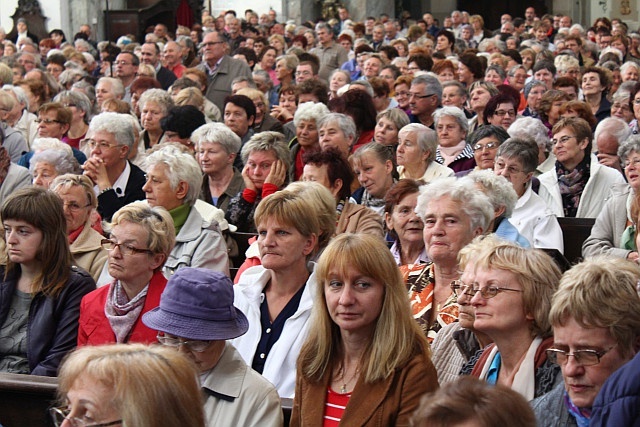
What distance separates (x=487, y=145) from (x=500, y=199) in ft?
→ 6.96

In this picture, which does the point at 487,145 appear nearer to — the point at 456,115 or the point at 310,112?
the point at 456,115

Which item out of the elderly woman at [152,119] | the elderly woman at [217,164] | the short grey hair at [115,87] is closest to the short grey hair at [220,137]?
the elderly woman at [217,164]

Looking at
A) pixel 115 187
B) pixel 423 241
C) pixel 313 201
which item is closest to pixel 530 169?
pixel 423 241

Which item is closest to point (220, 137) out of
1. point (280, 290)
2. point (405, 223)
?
point (405, 223)

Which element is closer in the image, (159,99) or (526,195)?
(526,195)

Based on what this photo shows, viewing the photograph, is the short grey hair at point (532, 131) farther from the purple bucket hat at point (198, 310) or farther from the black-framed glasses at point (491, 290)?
the purple bucket hat at point (198, 310)

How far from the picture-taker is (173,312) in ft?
13.0

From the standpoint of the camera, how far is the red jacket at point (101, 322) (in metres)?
4.85

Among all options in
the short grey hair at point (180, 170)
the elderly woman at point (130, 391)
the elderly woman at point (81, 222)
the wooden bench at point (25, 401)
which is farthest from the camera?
the short grey hair at point (180, 170)

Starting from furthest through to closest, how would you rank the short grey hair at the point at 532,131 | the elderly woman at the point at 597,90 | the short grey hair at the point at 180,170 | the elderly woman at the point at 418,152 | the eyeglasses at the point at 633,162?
1. the elderly woman at the point at 597,90
2. the short grey hair at the point at 532,131
3. the elderly woman at the point at 418,152
4. the eyeglasses at the point at 633,162
5. the short grey hair at the point at 180,170

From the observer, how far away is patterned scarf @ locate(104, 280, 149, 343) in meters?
4.86

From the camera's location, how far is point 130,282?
5012mm

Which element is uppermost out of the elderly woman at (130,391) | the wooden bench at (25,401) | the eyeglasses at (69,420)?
the elderly woman at (130,391)

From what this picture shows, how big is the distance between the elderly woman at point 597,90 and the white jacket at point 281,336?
7243 millimetres
